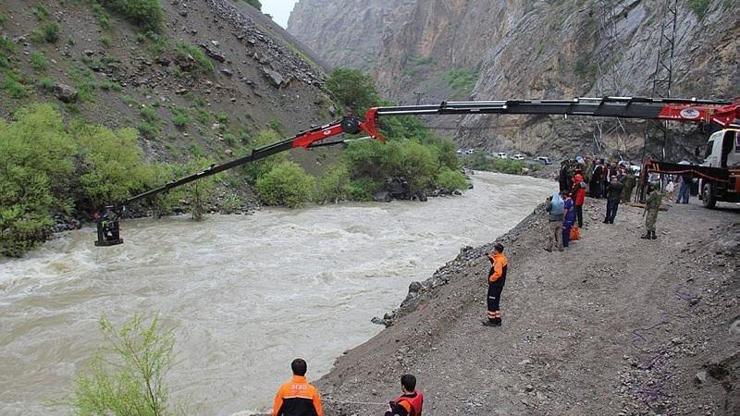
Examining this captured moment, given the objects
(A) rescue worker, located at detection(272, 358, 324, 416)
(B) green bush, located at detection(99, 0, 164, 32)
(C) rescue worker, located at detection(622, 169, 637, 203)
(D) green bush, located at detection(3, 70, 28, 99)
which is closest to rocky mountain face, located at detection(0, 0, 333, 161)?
(D) green bush, located at detection(3, 70, 28, 99)

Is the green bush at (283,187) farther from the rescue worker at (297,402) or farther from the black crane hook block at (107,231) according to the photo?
the rescue worker at (297,402)

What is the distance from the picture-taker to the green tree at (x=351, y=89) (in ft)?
185

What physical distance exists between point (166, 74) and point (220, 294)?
29113 millimetres

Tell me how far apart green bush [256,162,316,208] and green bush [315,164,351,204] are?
7.97 feet

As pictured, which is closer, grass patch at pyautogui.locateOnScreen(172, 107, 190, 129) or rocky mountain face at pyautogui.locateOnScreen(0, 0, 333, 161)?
rocky mountain face at pyautogui.locateOnScreen(0, 0, 333, 161)

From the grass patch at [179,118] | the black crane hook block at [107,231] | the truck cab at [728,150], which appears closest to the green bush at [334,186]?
the grass patch at [179,118]

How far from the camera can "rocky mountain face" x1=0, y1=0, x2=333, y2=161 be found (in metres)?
30.9

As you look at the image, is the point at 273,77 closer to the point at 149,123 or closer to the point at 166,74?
the point at 166,74

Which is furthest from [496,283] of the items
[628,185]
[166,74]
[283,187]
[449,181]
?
[166,74]

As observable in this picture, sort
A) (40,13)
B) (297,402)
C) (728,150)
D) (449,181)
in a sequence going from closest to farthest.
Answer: (297,402) < (728,150) < (40,13) < (449,181)

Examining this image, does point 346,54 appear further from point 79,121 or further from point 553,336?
point 553,336

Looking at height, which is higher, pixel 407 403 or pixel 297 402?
pixel 407 403

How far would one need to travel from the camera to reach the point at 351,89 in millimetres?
56344

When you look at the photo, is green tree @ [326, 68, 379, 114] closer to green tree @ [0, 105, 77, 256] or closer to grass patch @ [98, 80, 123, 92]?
grass patch @ [98, 80, 123, 92]
